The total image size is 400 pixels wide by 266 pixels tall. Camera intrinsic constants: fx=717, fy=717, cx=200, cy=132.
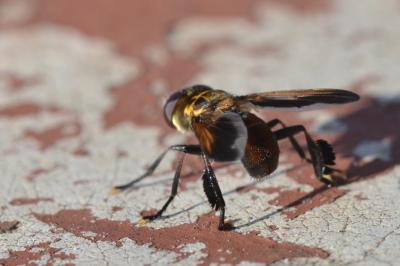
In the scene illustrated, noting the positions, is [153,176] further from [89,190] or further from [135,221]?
[135,221]

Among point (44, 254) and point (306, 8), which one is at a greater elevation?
point (306, 8)

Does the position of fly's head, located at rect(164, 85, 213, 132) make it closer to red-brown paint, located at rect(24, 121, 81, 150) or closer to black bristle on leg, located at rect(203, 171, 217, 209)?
black bristle on leg, located at rect(203, 171, 217, 209)

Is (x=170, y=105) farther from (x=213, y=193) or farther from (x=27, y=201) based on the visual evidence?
(x=27, y=201)

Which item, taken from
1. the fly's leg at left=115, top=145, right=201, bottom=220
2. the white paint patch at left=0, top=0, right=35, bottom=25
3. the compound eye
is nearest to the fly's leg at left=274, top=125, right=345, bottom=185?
the fly's leg at left=115, top=145, right=201, bottom=220

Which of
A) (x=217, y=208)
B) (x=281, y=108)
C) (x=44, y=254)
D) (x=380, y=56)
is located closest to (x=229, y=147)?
(x=217, y=208)

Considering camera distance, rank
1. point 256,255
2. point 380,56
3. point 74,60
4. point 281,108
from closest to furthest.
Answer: point 256,255 < point 281,108 < point 380,56 < point 74,60

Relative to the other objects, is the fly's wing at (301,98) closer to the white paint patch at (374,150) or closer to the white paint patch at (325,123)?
the white paint patch at (374,150)
